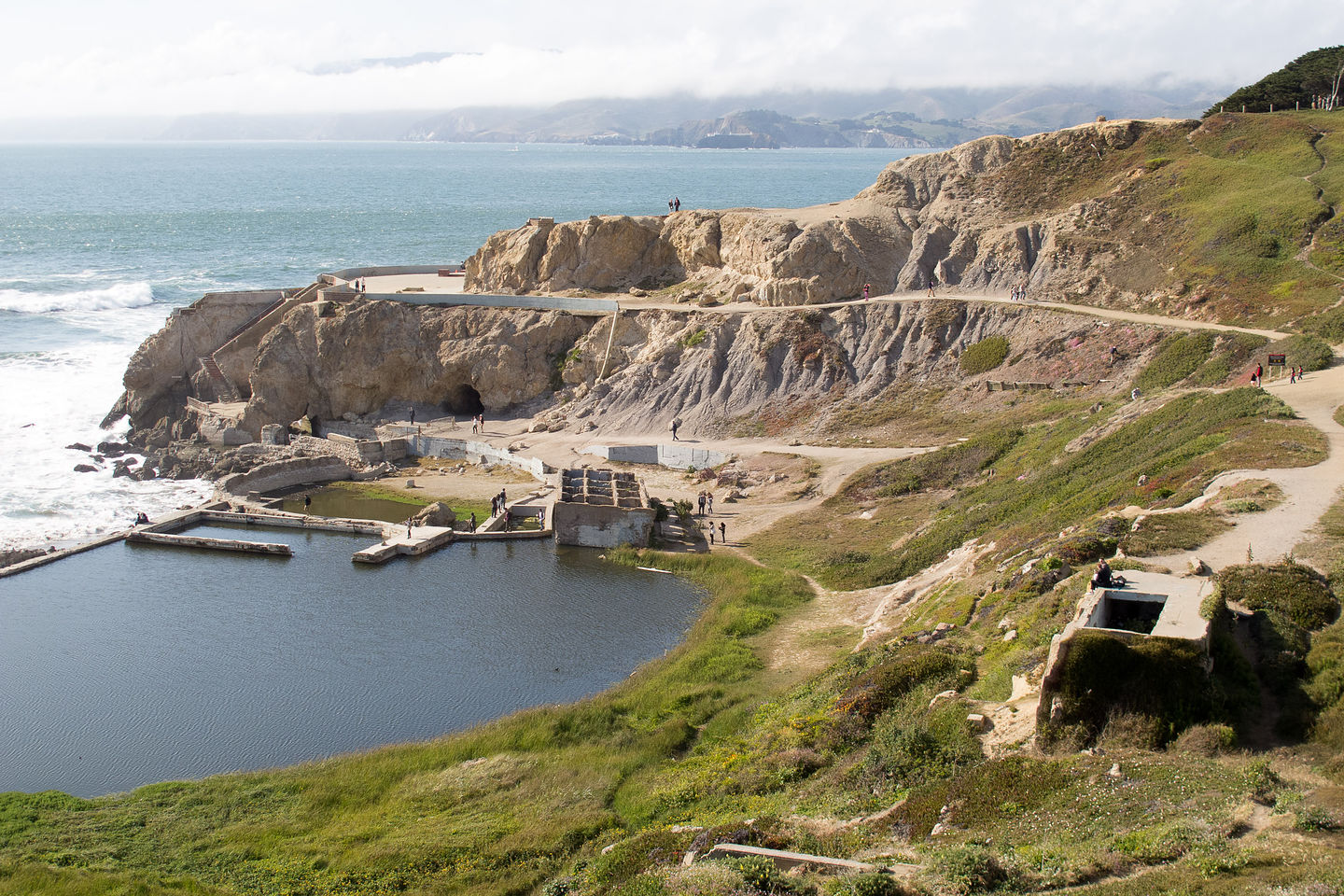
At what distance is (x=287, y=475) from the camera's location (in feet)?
170

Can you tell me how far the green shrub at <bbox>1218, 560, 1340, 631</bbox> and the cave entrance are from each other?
154ft

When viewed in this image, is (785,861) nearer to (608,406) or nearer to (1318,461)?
(1318,461)

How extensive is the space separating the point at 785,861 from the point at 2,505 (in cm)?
4804

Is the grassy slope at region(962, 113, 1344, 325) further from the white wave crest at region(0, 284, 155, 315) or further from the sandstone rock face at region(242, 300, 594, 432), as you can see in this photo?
the white wave crest at region(0, 284, 155, 315)

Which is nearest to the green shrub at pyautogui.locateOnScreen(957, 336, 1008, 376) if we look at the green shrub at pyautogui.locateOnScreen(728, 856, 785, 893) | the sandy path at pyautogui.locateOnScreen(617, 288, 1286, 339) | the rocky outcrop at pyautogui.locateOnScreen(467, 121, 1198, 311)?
the sandy path at pyautogui.locateOnScreen(617, 288, 1286, 339)

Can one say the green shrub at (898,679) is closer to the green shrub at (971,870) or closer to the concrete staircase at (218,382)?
the green shrub at (971,870)

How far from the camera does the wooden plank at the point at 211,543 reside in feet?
137

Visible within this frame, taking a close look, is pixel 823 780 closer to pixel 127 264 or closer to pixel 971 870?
pixel 971 870

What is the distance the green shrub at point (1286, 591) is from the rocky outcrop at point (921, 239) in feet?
115

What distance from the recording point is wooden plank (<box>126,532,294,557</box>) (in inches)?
1646

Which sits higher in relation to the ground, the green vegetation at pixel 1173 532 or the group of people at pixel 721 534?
the green vegetation at pixel 1173 532

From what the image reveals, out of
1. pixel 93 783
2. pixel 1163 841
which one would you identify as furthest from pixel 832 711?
pixel 93 783

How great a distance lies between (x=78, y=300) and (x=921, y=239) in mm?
74718

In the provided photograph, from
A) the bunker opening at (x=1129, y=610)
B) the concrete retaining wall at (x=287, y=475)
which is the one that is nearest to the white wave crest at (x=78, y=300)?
the concrete retaining wall at (x=287, y=475)
